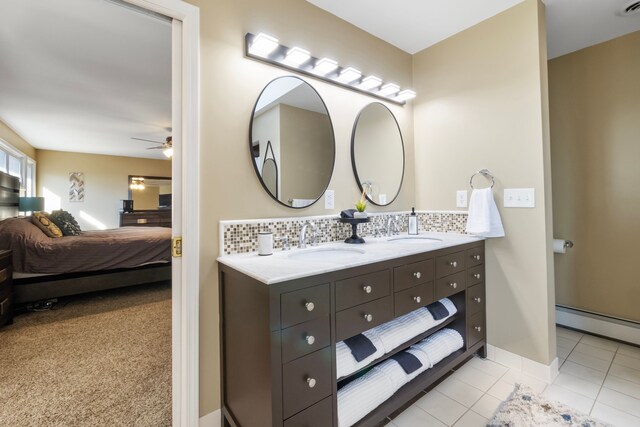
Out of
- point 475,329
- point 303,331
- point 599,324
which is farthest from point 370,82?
point 599,324

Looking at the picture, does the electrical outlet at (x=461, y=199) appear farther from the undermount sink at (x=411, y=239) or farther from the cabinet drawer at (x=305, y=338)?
the cabinet drawer at (x=305, y=338)

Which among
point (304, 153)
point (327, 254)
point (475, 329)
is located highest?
point (304, 153)

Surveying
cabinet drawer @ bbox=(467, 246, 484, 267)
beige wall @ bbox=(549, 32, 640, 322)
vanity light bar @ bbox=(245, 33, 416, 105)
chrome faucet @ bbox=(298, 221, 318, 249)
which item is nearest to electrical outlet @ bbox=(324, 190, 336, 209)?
chrome faucet @ bbox=(298, 221, 318, 249)

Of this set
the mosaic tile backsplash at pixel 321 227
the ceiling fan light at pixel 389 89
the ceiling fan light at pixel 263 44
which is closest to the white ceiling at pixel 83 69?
the ceiling fan light at pixel 263 44

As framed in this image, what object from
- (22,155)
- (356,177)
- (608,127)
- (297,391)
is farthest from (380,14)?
(22,155)

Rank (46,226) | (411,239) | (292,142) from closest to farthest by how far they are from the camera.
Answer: (292,142), (411,239), (46,226)

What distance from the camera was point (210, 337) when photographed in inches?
54.8

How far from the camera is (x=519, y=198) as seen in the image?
187 cm

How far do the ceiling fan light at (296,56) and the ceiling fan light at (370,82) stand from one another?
52 cm

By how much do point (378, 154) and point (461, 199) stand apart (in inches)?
28.7

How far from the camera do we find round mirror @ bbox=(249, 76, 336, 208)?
5.19 ft

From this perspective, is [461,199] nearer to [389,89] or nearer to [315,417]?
[389,89]

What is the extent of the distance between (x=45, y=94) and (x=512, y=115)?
4727 millimetres

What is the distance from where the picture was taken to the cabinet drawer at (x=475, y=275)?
6.23 feet
